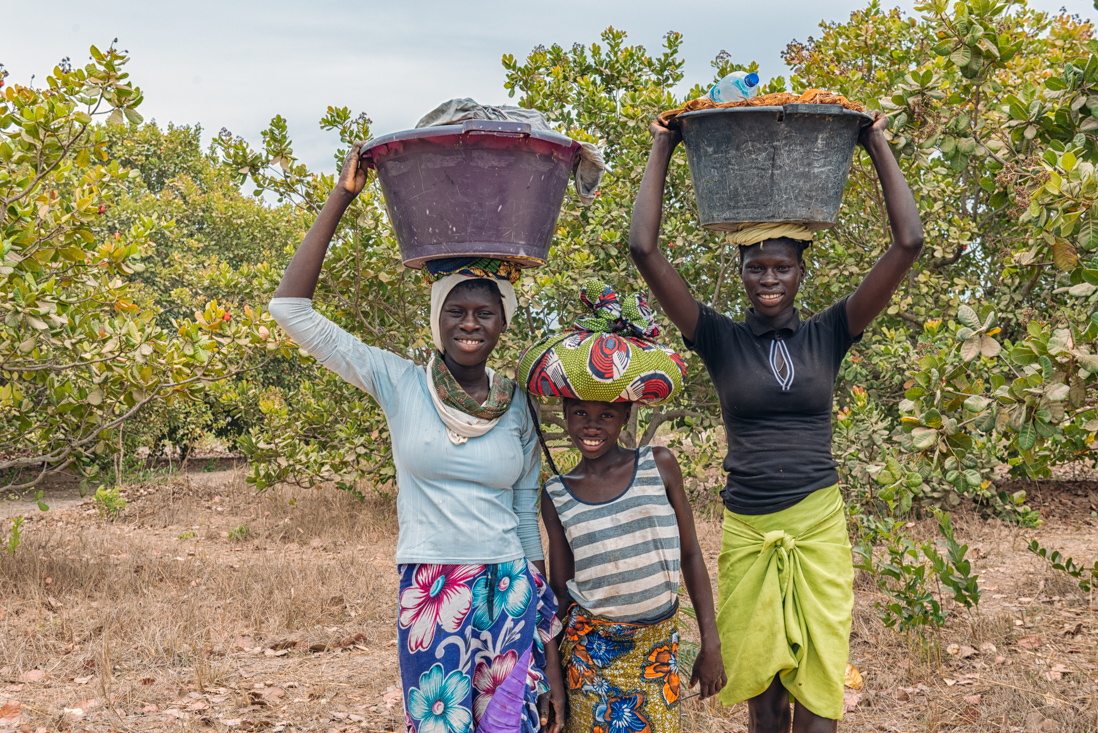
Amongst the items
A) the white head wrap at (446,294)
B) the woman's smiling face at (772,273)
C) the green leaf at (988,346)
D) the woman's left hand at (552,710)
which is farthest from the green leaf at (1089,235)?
the woman's left hand at (552,710)

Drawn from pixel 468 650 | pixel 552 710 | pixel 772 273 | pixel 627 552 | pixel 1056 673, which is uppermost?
pixel 772 273

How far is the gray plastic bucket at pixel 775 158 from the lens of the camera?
2102 millimetres

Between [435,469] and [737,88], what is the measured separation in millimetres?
1230

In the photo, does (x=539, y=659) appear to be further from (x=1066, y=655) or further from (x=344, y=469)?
(x=344, y=469)

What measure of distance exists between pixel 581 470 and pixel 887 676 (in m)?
2.11

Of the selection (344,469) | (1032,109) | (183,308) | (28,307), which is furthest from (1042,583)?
(183,308)

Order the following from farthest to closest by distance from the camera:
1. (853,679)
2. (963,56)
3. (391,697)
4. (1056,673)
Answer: (391,697)
(1056,673)
(853,679)
(963,56)

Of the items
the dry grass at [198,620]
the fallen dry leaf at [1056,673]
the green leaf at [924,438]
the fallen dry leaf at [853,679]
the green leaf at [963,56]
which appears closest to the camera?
the green leaf at [924,438]

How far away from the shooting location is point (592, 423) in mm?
2186

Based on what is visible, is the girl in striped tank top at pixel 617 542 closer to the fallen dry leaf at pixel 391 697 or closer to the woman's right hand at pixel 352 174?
the woman's right hand at pixel 352 174

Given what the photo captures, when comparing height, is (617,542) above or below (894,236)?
below

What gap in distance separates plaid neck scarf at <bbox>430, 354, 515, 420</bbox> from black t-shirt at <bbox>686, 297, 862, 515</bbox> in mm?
587

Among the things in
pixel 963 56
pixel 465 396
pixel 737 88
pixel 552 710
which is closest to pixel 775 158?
pixel 737 88

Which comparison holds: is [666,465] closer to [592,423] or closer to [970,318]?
[592,423]
